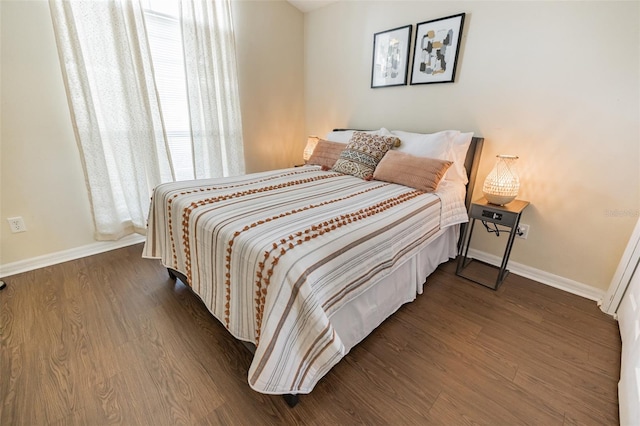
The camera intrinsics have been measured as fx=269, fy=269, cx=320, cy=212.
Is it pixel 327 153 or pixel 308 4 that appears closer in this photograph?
pixel 327 153

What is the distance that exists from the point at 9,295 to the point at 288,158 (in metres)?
2.80

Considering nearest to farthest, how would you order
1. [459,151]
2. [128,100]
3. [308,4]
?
[459,151] < [128,100] < [308,4]

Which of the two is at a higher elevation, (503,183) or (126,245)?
(503,183)

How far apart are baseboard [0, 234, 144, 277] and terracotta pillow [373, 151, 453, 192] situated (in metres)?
2.36

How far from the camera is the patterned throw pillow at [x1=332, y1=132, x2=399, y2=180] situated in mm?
2301

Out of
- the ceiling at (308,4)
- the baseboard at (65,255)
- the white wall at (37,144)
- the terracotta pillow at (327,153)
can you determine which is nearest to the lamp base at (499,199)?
the terracotta pillow at (327,153)

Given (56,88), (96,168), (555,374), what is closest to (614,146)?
(555,374)

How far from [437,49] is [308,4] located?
1.68 meters

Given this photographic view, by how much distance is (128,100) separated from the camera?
87.7 inches

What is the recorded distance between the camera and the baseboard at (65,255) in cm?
204

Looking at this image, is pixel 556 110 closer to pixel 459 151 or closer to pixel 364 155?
pixel 459 151

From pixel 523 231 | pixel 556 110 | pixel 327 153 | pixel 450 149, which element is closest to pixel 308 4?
pixel 327 153

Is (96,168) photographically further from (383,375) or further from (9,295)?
(383,375)

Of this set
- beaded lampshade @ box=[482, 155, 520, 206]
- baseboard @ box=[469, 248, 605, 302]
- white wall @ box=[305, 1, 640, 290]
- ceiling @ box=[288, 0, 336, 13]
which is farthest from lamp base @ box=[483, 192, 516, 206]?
ceiling @ box=[288, 0, 336, 13]
